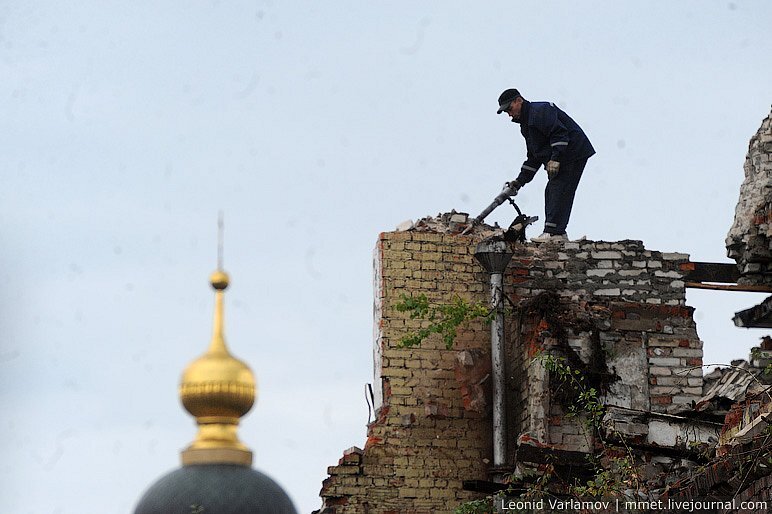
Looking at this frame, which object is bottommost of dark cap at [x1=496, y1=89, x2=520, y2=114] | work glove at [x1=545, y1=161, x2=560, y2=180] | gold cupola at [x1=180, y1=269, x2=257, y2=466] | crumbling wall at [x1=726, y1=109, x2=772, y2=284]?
gold cupola at [x1=180, y1=269, x2=257, y2=466]

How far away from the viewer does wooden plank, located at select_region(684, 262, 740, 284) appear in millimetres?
14734

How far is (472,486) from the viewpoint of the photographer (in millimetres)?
13852

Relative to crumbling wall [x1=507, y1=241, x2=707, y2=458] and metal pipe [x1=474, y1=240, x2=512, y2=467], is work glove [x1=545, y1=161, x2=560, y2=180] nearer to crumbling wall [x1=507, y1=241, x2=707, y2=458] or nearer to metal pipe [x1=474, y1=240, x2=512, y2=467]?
crumbling wall [x1=507, y1=241, x2=707, y2=458]

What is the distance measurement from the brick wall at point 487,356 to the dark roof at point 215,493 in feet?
3.89

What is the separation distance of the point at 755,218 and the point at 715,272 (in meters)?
0.63

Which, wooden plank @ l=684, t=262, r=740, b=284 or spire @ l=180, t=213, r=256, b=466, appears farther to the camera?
wooden plank @ l=684, t=262, r=740, b=284

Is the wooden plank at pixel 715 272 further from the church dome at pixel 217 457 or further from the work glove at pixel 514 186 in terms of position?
the church dome at pixel 217 457

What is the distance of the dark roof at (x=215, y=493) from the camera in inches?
493

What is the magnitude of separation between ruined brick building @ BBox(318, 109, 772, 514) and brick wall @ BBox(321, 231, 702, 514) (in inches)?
0.4

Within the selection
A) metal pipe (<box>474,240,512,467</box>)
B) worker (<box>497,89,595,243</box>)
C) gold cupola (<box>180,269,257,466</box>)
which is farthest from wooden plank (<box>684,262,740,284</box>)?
gold cupola (<box>180,269,257,466</box>)

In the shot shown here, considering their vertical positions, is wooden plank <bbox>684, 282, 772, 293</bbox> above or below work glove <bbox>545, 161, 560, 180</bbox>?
below

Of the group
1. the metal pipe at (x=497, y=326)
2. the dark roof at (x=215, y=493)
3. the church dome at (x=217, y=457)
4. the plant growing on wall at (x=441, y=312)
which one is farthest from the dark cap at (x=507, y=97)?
the dark roof at (x=215, y=493)

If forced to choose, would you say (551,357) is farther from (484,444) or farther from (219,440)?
(219,440)

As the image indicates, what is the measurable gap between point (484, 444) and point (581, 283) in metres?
1.52
